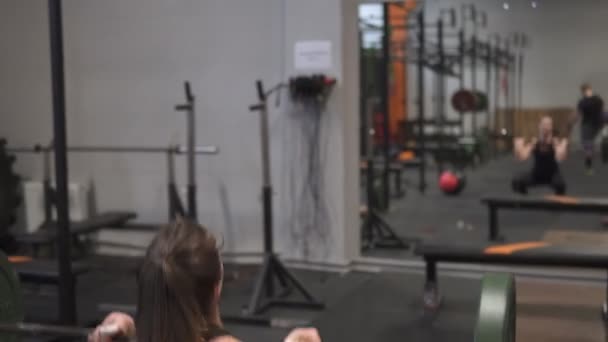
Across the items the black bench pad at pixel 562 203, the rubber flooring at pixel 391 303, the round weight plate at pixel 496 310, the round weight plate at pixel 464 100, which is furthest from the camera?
the round weight plate at pixel 464 100

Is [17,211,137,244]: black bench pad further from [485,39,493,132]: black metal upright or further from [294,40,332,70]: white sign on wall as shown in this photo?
[485,39,493,132]: black metal upright

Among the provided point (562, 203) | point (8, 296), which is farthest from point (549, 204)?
point (8, 296)

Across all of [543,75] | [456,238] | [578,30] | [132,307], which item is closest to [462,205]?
[456,238]

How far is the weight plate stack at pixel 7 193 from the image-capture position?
5648mm

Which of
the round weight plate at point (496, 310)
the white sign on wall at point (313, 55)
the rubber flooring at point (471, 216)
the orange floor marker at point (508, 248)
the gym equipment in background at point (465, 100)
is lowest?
the rubber flooring at point (471, 216)

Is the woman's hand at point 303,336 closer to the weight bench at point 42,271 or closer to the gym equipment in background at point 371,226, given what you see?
the weight bench at point 42,271

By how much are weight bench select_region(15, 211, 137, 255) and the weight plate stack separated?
464 millimetres

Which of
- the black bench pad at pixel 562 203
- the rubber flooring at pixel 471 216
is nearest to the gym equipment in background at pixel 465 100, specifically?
the rubber flooring at pixel 471 216

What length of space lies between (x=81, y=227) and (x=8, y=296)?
8.41 feet

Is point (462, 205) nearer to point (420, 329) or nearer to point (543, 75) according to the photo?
point (420, 329)

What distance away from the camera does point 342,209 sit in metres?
5.13

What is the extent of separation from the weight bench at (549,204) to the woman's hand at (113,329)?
4067mm

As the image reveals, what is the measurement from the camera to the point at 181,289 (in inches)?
57.9

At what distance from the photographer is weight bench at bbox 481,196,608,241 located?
5152 millimetres
